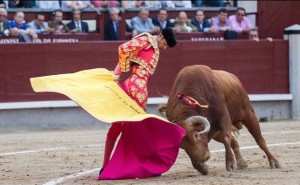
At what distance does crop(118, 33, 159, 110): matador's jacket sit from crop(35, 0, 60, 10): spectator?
6316mm

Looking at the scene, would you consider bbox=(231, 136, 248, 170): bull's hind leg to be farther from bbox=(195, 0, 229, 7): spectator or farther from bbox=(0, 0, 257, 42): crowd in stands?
bbox=(195, 0, 229, 7): spectator

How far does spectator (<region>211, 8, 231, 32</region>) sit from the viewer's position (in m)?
14.6

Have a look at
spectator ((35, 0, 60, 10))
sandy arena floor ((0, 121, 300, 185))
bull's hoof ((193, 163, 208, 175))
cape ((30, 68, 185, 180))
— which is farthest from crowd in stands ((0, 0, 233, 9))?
bull's hoof ((193, 163, 208, 175))

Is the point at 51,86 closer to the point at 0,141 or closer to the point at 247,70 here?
the point at 0,141

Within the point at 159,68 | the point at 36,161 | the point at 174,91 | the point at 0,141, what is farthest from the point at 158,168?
the point at 159,68

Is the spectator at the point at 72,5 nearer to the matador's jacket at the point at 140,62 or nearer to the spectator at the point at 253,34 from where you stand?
the spectator at the point at 253,34

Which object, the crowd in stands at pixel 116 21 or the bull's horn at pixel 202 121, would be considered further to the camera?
the crowd in stands at pixel 116 21

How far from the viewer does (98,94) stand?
8.04 metres

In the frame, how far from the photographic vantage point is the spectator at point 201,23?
14547 mm

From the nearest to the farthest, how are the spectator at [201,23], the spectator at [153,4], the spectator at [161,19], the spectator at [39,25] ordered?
the spectator at [39,25], the spectator at [161,19], the spectator at [201,23], the spectator at [153,4]

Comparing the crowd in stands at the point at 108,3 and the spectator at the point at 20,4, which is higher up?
the spectator at the point at 20,4

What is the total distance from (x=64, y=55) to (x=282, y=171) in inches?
231

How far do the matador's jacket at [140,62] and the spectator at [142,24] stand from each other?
19.3 ft

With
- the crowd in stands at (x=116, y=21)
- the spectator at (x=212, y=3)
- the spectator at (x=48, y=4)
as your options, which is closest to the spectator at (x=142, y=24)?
the crowd in stands at (x=116, y=21)
